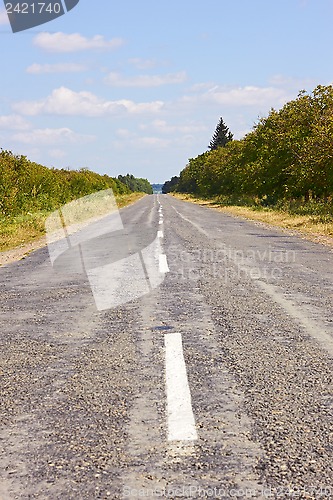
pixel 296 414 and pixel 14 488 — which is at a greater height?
pixel 14 488

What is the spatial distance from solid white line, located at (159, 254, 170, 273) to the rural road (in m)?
1.68

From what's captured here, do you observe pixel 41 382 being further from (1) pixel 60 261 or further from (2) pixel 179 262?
(1) pixel 60 261

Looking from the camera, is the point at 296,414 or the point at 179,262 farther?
the point at 179,262

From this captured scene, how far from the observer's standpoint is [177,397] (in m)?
3.81

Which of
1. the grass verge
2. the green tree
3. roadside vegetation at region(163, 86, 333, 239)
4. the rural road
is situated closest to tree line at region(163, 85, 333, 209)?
roadside vegetation at region(163, 86, 333, 239)

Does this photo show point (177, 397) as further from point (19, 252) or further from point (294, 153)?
point (294, 153)

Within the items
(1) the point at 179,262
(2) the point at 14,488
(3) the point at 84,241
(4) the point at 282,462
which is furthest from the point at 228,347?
(3) the point at 84,241

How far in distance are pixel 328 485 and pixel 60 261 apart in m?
10.5

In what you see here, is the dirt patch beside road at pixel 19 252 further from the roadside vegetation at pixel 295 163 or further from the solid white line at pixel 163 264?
the roadside vegetation at pixel 295 163

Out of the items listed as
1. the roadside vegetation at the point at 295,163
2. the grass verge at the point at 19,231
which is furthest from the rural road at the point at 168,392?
the roadside vegetation at the point at 295,163

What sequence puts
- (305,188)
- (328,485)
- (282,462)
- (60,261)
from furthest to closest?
1. (305,188)
2. (60,261)
3. (282,462)
4. (328,485)

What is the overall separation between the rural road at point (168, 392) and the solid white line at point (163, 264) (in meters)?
1.68

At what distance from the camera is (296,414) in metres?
3.50

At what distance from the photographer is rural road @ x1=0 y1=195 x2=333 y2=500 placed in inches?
108
